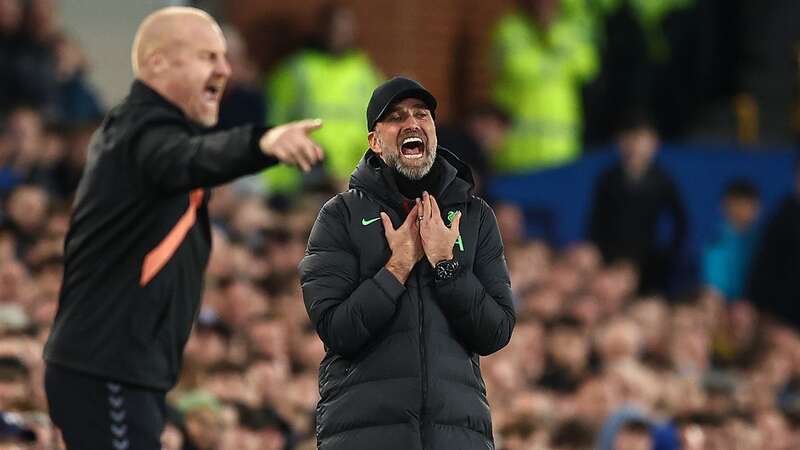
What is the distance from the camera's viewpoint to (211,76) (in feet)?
22.9

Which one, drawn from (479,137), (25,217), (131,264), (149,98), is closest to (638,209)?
(479,137)

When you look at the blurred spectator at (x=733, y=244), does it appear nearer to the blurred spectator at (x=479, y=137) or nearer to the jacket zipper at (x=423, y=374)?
the blurred spectator at (x=479, y=137)

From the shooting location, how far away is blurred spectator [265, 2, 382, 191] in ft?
49.3

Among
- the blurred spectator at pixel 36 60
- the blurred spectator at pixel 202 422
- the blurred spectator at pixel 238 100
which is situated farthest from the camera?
the blurred spectator at pixel 238 100

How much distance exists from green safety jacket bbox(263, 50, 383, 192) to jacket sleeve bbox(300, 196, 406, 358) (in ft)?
29.4

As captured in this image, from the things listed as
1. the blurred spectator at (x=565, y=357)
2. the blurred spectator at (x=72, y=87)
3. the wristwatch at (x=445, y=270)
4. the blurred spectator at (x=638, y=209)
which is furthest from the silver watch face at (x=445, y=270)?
the blurred spectator at (x=638, y=209)

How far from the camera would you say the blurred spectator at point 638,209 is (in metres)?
15.3

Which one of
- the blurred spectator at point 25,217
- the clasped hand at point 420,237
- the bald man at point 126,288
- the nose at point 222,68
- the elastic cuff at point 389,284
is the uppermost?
the nose at point 222,68

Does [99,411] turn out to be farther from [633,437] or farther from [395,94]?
[633,437]

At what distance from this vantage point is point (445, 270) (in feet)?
18.8

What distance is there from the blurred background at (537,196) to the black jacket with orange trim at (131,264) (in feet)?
5.38

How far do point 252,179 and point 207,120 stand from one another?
274 inches

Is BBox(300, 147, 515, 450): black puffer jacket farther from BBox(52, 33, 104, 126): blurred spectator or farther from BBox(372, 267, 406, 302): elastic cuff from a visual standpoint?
BBox(52, 33, 104, 126): blurred spectator

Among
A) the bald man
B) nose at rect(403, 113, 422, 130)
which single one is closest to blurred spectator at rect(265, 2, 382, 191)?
the bald man
